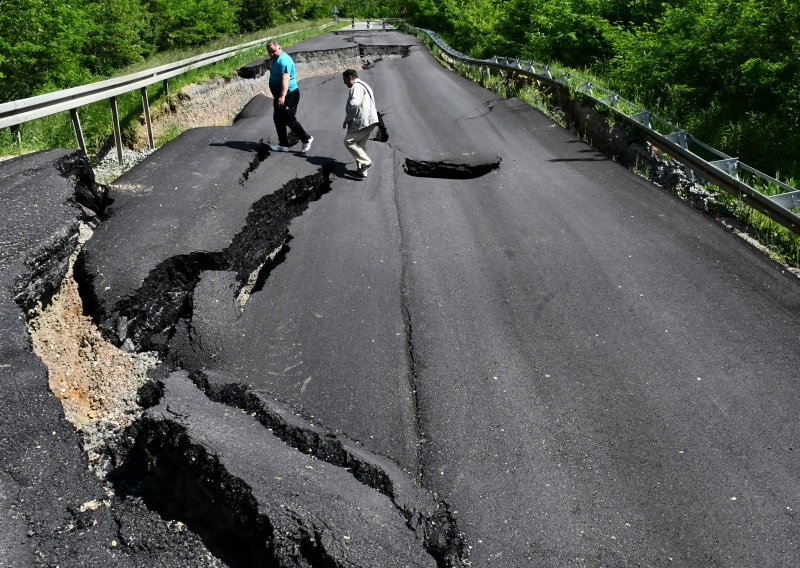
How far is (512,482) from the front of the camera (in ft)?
12.2

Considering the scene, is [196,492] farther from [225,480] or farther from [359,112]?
[359,112]

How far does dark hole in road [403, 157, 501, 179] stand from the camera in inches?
395

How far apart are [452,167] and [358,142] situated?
5.38 ft

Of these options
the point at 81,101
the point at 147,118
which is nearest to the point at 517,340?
the point at 81,101

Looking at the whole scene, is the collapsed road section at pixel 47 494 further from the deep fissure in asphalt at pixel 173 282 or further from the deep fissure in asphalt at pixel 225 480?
the deep fissure in asphalt at pixel 173 282

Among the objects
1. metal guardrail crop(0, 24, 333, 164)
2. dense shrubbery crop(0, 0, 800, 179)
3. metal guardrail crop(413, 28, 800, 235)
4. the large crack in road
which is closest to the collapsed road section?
the large crack in road

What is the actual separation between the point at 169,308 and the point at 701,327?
14.9 ft

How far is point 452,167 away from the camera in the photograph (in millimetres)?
10203

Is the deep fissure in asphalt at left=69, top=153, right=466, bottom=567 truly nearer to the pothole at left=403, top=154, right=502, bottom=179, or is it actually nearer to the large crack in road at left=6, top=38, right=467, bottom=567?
the large crack in road at left=6, top=38, right=467, bottom=567

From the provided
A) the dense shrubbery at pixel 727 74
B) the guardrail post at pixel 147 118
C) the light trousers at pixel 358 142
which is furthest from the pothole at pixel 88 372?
the dense shrubbery at pixel 727 74

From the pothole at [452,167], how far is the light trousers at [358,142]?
910 mm

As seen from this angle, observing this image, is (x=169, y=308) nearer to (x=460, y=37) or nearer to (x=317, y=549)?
(x=317, y=549)

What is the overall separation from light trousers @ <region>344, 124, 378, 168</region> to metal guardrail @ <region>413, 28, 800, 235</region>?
4.51m

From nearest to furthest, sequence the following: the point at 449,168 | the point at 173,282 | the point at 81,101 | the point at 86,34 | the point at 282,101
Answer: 1. the point at 173,282
2. the point at 81,101
3. the point at 282,101
4. the point at 449,168
5. the point at 86,34
